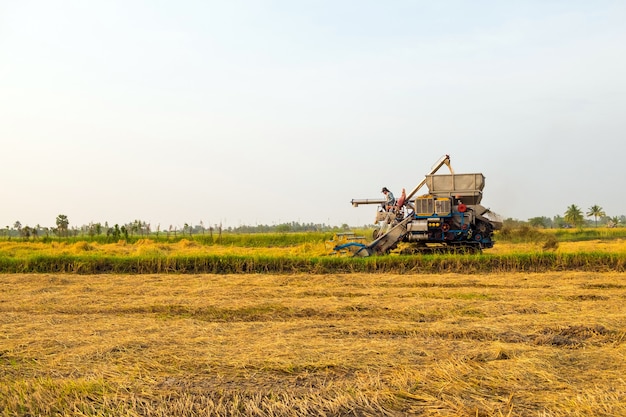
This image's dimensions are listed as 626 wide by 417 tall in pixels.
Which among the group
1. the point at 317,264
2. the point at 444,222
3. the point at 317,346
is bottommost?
the point at 317,346

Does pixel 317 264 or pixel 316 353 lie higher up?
pixel 317 264

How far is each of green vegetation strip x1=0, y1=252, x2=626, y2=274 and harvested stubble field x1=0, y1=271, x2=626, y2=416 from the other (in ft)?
11.8

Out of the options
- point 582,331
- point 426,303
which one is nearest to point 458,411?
point 582,331

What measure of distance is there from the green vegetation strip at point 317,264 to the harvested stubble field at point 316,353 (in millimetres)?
3597

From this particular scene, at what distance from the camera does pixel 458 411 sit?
3.94 metres

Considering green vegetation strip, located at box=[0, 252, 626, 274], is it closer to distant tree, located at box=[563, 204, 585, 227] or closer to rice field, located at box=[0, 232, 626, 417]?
rice field, located at box=[0, 232, 626, 417]

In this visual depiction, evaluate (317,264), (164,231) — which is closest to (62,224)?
(164,231)

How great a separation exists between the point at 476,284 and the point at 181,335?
735cm

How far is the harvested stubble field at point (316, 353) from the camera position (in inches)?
163

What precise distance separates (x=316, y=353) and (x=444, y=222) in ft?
38.9

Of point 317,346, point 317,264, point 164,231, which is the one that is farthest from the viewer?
point 164,231

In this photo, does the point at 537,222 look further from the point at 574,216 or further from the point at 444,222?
the point at 444,222

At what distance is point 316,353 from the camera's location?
18.1 ft

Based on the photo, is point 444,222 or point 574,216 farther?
point 574,216
